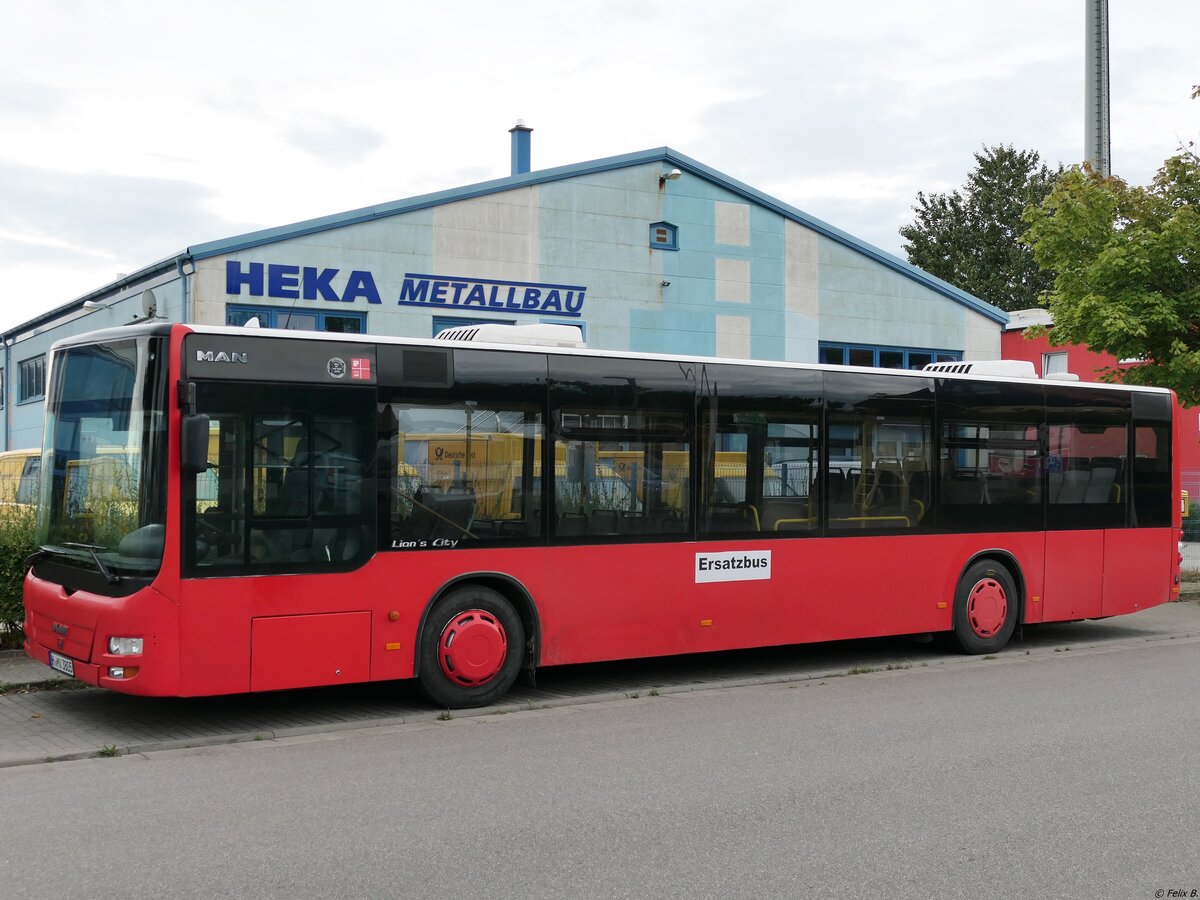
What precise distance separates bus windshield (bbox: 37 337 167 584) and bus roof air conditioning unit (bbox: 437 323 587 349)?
233 centimetres

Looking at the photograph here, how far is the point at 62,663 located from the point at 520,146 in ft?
63.4

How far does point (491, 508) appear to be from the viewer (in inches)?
364

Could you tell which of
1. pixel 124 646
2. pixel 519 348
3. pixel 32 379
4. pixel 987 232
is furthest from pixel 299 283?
pixel 987 232

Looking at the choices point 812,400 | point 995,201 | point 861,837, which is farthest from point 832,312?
point 995,201

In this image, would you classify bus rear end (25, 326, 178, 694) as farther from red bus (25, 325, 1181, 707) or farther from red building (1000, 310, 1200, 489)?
red building (1000, 310, 1200, 489)

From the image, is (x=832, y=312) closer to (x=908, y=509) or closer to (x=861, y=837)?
(x=908, y=509)

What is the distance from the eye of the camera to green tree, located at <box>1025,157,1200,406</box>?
55.0 ft

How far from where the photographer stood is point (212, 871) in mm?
5203

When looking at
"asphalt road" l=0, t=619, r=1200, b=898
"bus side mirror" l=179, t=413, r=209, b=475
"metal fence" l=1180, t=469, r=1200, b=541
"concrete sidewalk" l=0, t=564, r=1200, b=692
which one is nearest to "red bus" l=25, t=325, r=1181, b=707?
"bus side mirror" l=179, t=413, r=209, b=475

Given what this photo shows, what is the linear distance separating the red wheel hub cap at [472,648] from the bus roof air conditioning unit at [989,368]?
5.45m

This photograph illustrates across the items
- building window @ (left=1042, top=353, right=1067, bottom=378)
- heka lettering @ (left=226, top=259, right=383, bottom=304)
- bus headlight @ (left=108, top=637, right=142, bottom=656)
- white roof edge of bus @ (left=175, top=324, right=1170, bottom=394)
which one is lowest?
bus headlight @ (left=108, top=637, right=142, bottom=656)

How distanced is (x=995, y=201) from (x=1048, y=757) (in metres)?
59.1

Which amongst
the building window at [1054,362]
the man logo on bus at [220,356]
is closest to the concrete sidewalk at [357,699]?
the man logo on bus at [220,356]

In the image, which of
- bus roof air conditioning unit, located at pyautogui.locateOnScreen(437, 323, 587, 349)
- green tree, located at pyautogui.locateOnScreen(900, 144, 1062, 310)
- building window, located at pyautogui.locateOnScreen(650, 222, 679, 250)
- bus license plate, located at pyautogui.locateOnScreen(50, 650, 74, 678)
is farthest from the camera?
green tree, located at pyautogui.locateOnScreen(900, 144, 1062, 310)
